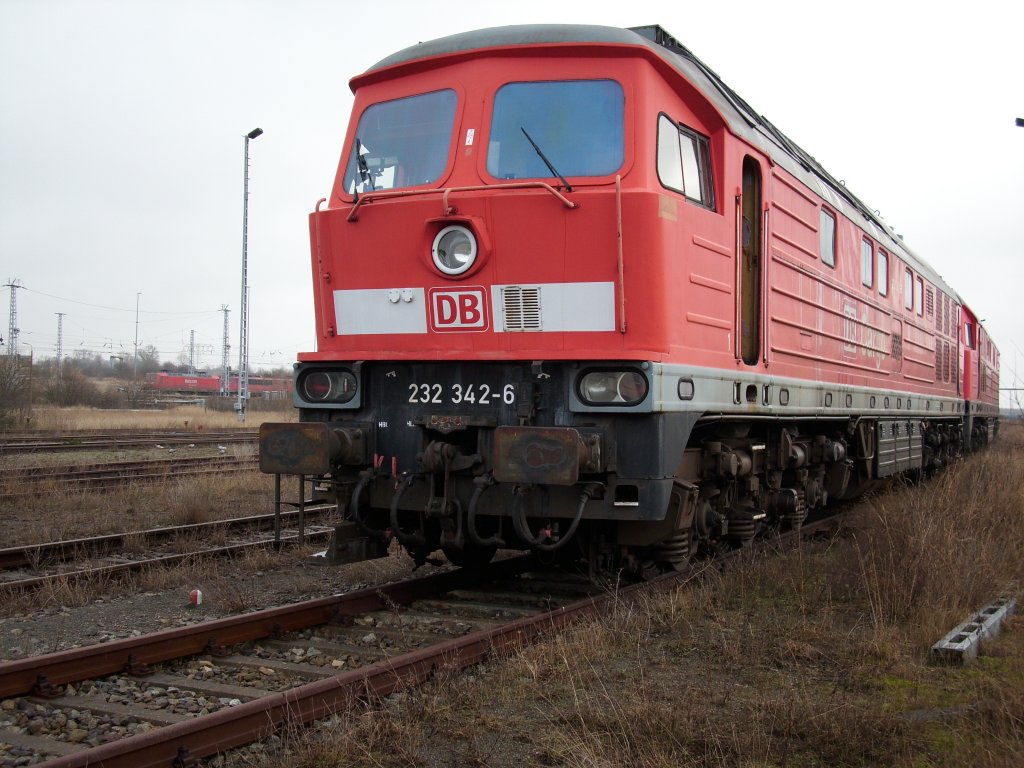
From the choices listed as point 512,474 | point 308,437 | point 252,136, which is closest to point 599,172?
point 512,474

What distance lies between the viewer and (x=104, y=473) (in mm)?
14172

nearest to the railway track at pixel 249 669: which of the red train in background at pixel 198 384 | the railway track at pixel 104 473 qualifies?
the railway track at pixel 104 473

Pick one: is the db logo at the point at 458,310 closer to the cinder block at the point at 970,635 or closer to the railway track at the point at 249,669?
the railway track at the point at 249,669

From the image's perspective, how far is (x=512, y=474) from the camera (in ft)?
17.5

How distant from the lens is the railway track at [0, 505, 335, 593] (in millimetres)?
7254

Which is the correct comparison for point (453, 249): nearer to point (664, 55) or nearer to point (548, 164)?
point (548, 164)

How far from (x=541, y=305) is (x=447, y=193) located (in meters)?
0.91

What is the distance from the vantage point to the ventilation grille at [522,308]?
5.75 metres

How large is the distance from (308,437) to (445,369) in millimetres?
961

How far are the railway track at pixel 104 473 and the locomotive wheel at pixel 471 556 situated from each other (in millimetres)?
7272

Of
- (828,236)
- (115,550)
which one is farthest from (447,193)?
(115,550)

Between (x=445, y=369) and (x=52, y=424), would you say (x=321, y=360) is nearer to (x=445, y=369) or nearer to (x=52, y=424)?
(x=445, y=369)

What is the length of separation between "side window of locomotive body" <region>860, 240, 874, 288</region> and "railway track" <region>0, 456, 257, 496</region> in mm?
9587

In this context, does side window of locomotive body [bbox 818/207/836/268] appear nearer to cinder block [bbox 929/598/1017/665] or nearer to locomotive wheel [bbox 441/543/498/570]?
cinder block [bbox 929/598/1017/665]
